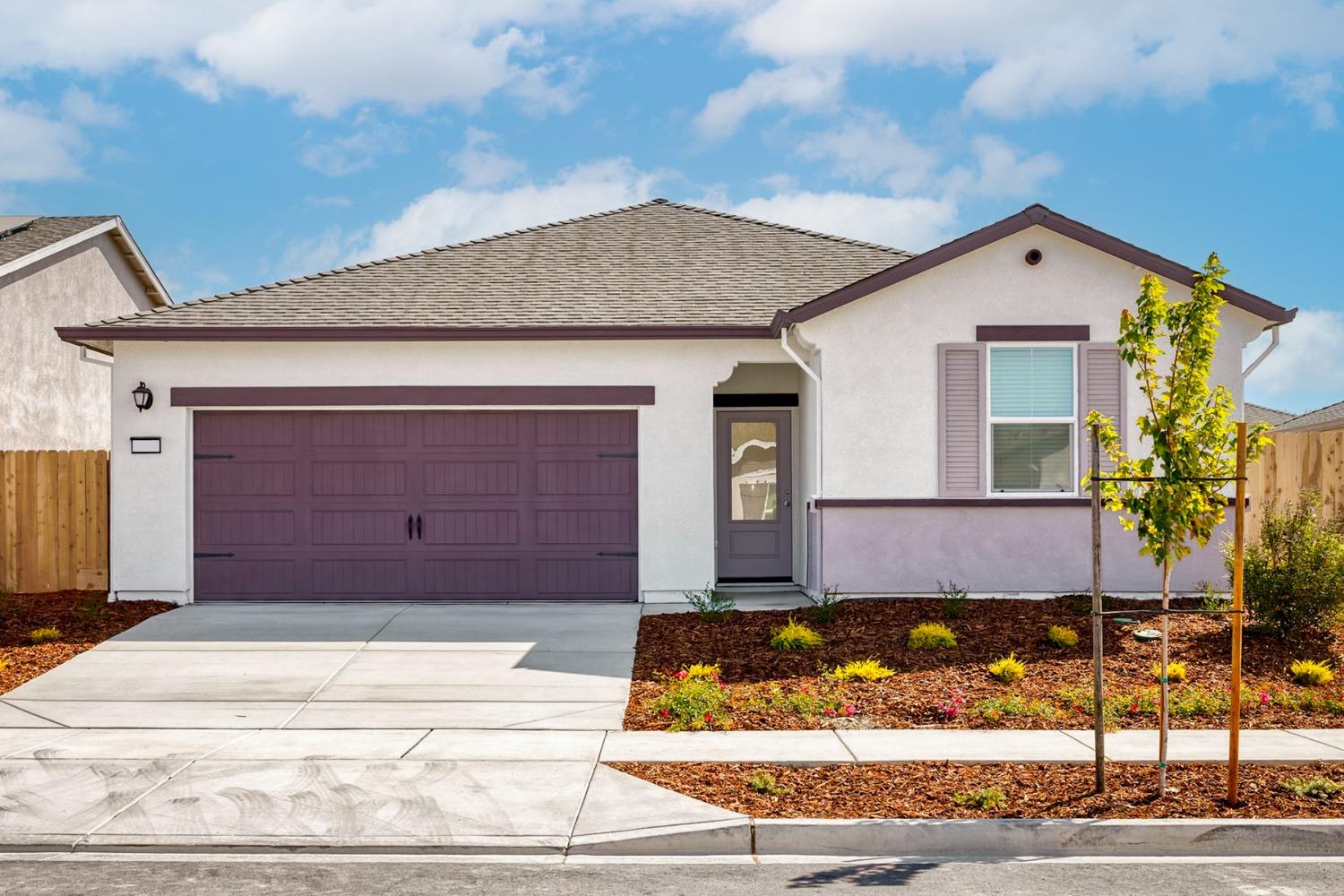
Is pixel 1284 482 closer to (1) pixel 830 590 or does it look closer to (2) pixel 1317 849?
(1) pixel 830 590

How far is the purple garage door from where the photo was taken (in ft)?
49.9

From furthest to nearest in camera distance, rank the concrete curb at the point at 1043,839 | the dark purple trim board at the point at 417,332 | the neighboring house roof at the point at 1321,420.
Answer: the neighboring house roof at the point at 1321,420 → the dark purple trim board at the point at 417,332 → the concrete curb at the point at 1043,839

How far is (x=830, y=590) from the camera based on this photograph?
46.5 feet

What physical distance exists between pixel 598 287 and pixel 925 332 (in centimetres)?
456

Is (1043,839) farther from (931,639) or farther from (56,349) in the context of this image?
(56,349)

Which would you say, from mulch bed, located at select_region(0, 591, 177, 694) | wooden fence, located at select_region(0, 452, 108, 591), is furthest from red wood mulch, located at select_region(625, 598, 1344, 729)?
wooden fence, located at select_region(0, 452, 108, 591)

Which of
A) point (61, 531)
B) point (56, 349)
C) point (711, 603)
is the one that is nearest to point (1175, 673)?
point (711, 603)

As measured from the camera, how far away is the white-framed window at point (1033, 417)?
14.2 m

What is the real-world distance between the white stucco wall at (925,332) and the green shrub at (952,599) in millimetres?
1023

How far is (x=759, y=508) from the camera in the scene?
16781 millimetres

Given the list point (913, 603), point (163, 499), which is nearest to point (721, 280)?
point (913, 603)

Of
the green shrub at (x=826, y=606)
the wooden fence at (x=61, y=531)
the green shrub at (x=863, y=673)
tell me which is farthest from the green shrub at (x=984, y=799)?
the wooden fence at (x=61, y=531)

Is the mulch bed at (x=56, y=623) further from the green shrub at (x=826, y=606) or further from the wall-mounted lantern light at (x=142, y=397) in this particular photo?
the green shrub at (x=826, y=606)

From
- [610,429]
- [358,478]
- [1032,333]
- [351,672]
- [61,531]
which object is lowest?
[351,672]
